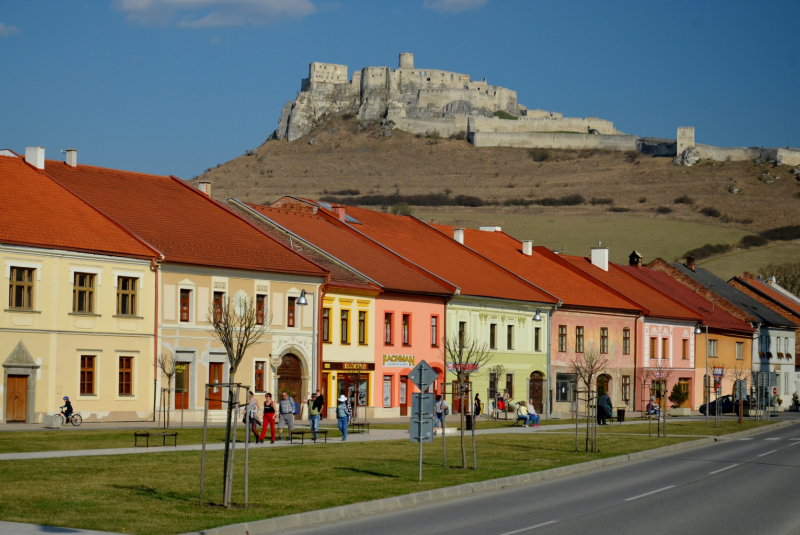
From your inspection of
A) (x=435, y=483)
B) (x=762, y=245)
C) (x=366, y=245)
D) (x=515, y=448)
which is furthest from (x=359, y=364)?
(x=762, y=245)

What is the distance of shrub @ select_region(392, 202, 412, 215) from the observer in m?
156

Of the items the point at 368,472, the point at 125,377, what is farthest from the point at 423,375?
the point at 125,377

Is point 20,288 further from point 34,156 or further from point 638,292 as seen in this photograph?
point 638,292

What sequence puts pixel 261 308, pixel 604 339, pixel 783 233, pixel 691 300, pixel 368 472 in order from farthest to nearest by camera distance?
1. pixel 783 233
2. pixel 691 300
3. pixel 604 339
4. pixel 261 308
5. pixel 368 472

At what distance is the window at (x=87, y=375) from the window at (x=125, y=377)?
115 cm

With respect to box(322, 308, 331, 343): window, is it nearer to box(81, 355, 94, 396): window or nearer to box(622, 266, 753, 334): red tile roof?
box(81, 355, 94, 396): window

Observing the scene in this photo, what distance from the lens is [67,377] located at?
129ft

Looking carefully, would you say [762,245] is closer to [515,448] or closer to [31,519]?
[515,448]

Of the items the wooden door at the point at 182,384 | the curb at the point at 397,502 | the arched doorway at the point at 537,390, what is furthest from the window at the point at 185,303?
the arched doorway at the point at 537,390

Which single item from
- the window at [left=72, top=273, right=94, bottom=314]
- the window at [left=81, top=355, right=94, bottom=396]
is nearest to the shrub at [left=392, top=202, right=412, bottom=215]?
the window at [left=72, top=273, right=94, bottom=314]

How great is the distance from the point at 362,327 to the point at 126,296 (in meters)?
11.8

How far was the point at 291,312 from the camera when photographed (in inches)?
1863

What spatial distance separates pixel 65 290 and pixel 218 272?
20.6ft

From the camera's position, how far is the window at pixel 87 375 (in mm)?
40031
